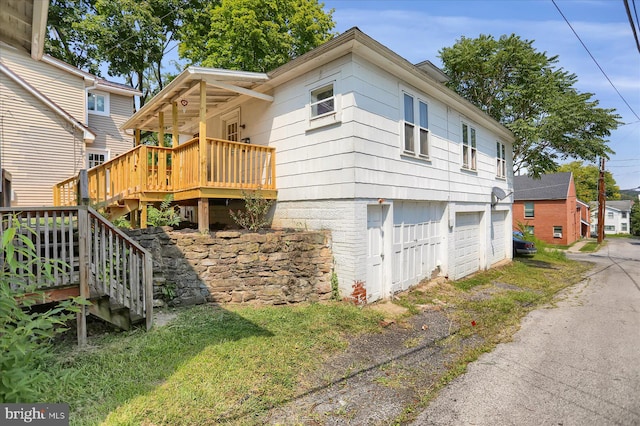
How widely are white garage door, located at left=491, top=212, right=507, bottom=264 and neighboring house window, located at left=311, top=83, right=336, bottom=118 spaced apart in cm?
966

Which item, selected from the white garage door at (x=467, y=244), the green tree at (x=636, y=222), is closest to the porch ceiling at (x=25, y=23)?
the white garage door at (x=467, y=244)

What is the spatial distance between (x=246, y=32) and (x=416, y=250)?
46.0 ft

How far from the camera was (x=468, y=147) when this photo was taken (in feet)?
37.1

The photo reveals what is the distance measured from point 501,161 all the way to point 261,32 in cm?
1284

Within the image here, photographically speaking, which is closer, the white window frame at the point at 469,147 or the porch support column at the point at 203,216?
the porch support column at the point at 203,216

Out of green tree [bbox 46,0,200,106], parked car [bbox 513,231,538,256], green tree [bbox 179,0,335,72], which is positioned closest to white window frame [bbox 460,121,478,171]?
parked car [bbox 513,231,538,256]

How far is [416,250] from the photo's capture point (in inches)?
338

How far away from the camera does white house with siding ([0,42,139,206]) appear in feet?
41.8

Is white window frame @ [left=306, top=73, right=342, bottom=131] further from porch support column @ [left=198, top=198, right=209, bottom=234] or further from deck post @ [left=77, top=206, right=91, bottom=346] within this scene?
deck post @ [left=77, top=206, right=91, bottom=346]

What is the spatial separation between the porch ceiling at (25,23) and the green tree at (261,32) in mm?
14141

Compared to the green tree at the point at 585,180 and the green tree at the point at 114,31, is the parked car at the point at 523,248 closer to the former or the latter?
the green tree at the point at 114,31

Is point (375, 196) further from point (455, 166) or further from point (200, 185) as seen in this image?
point (455, 166)

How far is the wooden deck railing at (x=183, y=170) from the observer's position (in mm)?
7145

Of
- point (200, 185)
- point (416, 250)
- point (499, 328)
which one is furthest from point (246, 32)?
point (499, 328)
